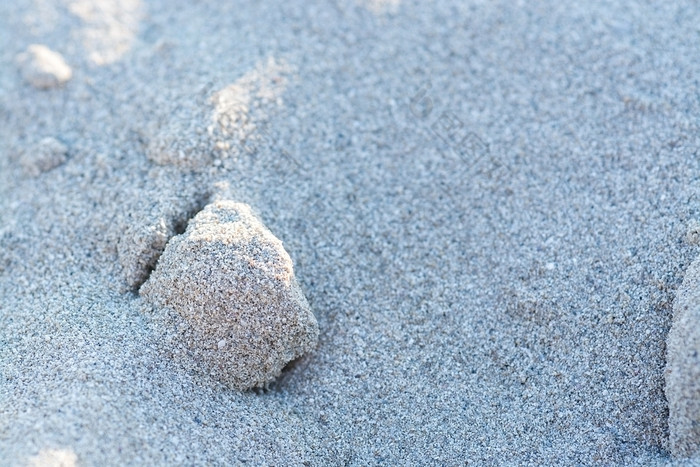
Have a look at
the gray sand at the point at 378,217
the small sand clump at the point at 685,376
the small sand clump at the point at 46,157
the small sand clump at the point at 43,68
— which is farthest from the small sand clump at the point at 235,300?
the small sand clump at the point at 43,68

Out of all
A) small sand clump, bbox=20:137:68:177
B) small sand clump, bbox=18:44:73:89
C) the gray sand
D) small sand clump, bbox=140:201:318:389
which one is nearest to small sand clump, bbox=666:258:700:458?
the gray sand

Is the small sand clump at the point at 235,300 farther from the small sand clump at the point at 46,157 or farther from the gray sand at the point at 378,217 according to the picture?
the small sand clump at the point at 46,157

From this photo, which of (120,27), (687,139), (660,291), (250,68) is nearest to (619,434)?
(660,291)

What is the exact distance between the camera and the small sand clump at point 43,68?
2881 millimetres

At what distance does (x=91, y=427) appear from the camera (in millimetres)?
1771

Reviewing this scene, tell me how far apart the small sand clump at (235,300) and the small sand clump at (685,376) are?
3.50ft

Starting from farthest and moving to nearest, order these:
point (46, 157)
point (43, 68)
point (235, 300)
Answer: point (43, 68) < point (46, 157) < point (235, 300)

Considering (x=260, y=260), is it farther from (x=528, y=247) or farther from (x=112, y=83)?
(x=112, y=83)

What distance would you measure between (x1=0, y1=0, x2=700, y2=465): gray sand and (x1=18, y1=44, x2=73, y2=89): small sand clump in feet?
0.15

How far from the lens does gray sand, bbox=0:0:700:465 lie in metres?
1.99

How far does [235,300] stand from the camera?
6.57ft

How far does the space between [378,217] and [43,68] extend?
1.63 meters

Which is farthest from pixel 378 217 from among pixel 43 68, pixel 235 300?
pixel 43 68

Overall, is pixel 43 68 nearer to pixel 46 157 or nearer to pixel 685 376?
pixel 46 157
